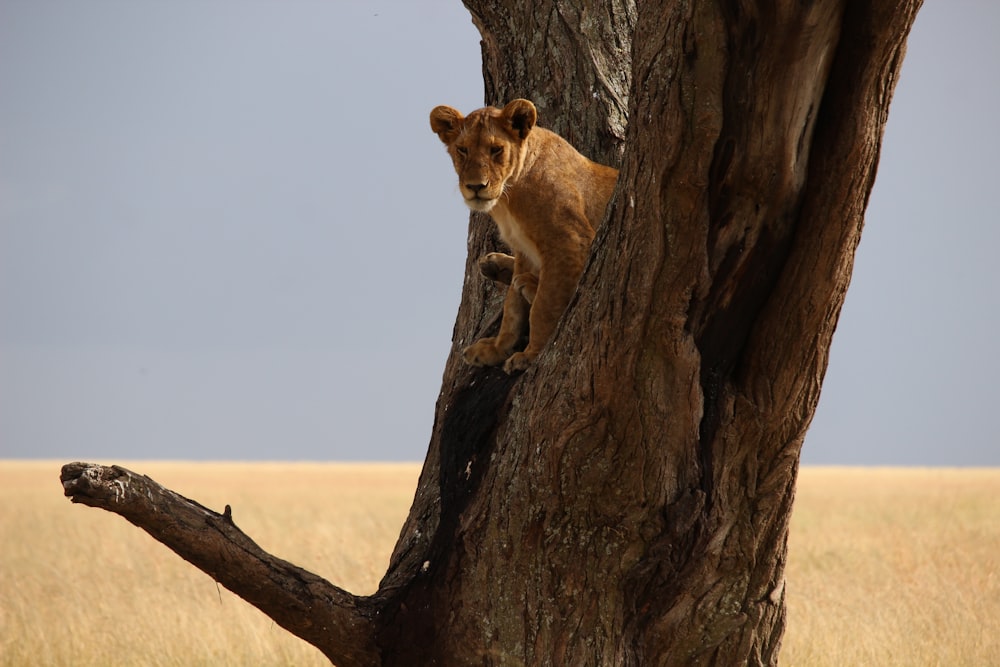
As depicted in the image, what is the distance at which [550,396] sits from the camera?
5.24m

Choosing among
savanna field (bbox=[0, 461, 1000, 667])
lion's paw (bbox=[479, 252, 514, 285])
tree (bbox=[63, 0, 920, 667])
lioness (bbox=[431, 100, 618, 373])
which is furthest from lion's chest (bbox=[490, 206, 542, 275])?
savanna field (bbox=[0, 461, 1000, 667])

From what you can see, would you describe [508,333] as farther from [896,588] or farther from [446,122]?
[896,588]

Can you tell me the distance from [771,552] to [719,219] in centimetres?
175

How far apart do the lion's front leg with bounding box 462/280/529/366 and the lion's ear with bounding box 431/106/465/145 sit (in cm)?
96

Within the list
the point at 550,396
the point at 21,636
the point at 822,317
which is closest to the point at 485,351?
the point at 550,396

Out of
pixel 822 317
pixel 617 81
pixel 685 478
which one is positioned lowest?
pixel 685 478

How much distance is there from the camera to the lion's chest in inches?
241

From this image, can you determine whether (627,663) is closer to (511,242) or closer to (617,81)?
(511,242)

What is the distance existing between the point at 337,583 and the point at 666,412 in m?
8.69

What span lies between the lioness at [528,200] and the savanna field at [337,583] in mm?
4351

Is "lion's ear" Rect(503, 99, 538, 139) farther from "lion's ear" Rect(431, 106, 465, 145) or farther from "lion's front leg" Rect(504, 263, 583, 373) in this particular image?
"lion's front leg" Rect(504, 263, 583, 373)

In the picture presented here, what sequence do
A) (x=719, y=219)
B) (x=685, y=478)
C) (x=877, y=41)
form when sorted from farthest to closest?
(x=685, y=478), (x=719, y=219), (x=877, y=41)

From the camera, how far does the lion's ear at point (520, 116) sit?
19.7 feet

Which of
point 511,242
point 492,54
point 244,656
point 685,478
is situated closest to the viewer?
point 685,478
